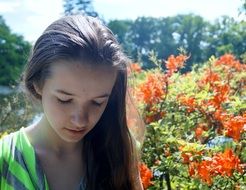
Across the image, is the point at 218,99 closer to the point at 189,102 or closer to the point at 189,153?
the point at 189,102

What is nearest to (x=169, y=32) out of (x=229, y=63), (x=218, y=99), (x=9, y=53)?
(x=9, y=53)

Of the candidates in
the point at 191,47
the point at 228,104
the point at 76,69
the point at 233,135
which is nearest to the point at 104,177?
the point at 76,69

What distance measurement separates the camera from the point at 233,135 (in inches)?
77.7

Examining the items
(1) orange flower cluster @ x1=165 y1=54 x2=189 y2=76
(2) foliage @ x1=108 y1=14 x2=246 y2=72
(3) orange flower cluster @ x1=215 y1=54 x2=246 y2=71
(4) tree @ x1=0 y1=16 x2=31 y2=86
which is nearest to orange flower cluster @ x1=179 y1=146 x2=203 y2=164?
(1) orange flower cluster @ x1=165 y1=54 x2=189 y2=76

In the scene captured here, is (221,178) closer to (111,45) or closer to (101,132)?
(101,132)

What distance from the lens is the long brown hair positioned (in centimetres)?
136

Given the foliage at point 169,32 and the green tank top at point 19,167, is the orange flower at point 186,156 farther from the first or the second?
the foliage at point 169,32

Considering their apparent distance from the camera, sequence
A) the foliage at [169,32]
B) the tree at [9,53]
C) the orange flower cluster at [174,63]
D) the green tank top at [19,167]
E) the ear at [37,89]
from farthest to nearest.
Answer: the foliage at [169,32] → the tree at [9,53] → the orange flower cluster at [174,63] → the ear at [37,89] → the green tank top at [19,167]

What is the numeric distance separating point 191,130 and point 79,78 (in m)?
1.35

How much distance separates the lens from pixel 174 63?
9.36ft

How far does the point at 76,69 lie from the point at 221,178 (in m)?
0.85

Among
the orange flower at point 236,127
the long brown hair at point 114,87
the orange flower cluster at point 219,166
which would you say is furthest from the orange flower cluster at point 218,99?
the long brown hair at point 114,87

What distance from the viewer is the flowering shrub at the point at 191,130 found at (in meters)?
1.89

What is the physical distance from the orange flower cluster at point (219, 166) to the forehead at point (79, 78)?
626 mm
